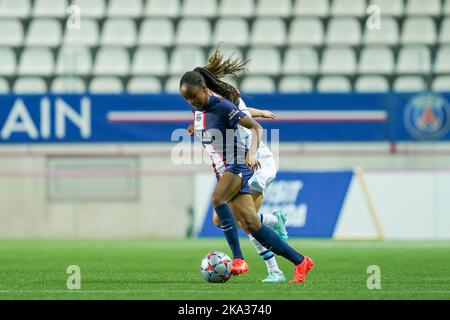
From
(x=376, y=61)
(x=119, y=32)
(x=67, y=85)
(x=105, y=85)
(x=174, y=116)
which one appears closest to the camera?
(x=174, y=116)

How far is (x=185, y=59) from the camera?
1966cm

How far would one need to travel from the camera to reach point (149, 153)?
1875 cm

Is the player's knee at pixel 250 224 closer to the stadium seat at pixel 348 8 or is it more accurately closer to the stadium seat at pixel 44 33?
the stadium seat at pixel 44 33

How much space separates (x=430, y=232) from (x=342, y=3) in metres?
5.72

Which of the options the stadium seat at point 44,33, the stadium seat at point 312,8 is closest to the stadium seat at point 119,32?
the stadium seat at point 44,33

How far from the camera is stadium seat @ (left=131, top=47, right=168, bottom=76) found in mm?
20062

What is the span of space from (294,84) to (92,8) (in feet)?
13.4

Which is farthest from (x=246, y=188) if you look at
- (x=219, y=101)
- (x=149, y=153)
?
(x=149, y=153)

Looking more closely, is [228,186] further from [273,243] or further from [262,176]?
[262,176]

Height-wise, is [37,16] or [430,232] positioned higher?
[37,16]

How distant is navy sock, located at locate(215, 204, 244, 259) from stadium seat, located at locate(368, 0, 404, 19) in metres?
12.5

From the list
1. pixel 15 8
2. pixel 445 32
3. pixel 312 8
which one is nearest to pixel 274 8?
pixel 312 8

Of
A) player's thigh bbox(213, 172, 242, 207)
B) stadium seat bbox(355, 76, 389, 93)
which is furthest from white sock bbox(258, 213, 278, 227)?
stadium seat bbox(355, 76, 389, 93)
